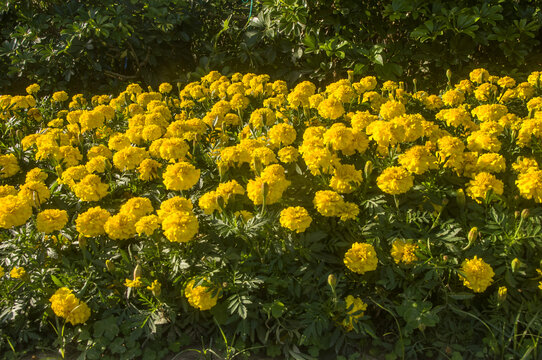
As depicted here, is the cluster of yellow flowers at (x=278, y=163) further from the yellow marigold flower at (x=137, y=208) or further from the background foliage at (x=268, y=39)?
the background foliage at (x=268, y=39)

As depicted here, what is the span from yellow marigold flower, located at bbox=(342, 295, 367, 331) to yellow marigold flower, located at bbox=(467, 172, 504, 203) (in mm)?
744

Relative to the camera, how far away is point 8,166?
108 inches

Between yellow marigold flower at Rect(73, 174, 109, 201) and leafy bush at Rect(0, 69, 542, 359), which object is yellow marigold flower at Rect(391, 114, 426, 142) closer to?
leafy bush at Rect(0, 69, 542, 359)

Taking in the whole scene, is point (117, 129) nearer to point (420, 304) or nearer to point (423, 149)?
point (423, 149)

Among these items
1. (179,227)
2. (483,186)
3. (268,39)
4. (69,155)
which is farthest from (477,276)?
(268,39)

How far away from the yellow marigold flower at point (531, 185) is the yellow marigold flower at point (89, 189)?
2.02 metres

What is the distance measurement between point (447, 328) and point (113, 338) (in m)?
1.50

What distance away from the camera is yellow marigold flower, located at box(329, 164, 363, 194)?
7.13ft

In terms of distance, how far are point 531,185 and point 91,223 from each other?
1.99 meters

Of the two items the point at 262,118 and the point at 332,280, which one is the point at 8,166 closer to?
the point at 262,118

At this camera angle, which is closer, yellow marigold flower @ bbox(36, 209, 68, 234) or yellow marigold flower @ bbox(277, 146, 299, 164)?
yellow marigold flower @ bbox(36, 209, 68, 234)

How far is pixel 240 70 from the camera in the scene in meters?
5.05

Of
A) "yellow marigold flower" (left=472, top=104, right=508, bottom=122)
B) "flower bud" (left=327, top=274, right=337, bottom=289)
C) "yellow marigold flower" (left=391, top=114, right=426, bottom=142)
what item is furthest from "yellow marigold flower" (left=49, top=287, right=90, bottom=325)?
"yellow marigold flower" (left=472, top=104, right=508, bottom=122)

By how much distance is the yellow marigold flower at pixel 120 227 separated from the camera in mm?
2023
